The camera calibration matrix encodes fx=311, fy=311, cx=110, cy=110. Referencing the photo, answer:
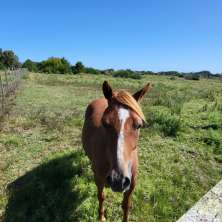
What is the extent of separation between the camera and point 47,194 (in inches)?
175

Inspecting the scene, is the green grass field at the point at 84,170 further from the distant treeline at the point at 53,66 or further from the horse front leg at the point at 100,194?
the distant treeline at the point at 53,66

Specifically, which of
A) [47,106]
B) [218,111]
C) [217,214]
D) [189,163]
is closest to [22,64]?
[47,106]

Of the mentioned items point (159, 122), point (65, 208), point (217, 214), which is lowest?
point (65, 208)

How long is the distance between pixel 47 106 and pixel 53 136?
4.02 m

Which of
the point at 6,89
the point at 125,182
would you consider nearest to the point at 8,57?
the point at 6,89

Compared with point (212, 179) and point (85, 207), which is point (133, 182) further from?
point (212, 179)

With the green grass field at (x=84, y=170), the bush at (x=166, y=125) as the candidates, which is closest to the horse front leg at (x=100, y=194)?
the green grass field at (x=84, y=170)

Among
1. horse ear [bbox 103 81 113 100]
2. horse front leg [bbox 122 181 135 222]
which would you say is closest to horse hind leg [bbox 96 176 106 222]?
horse front leg [bbox 122 181 135 222]

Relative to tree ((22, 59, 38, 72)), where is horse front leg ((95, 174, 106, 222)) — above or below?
below

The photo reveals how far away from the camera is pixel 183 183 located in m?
4.80

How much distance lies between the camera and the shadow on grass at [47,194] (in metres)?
4.01

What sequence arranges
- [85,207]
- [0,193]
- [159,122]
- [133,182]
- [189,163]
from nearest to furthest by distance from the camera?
[133,182] < [85,207] < [0,193] < [189,163] < [159,122]

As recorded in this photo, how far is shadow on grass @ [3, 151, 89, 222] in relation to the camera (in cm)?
401

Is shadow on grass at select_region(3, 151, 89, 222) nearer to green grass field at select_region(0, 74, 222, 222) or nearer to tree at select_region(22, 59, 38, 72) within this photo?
green grass field at select_region(0, 74, 222, 222)
